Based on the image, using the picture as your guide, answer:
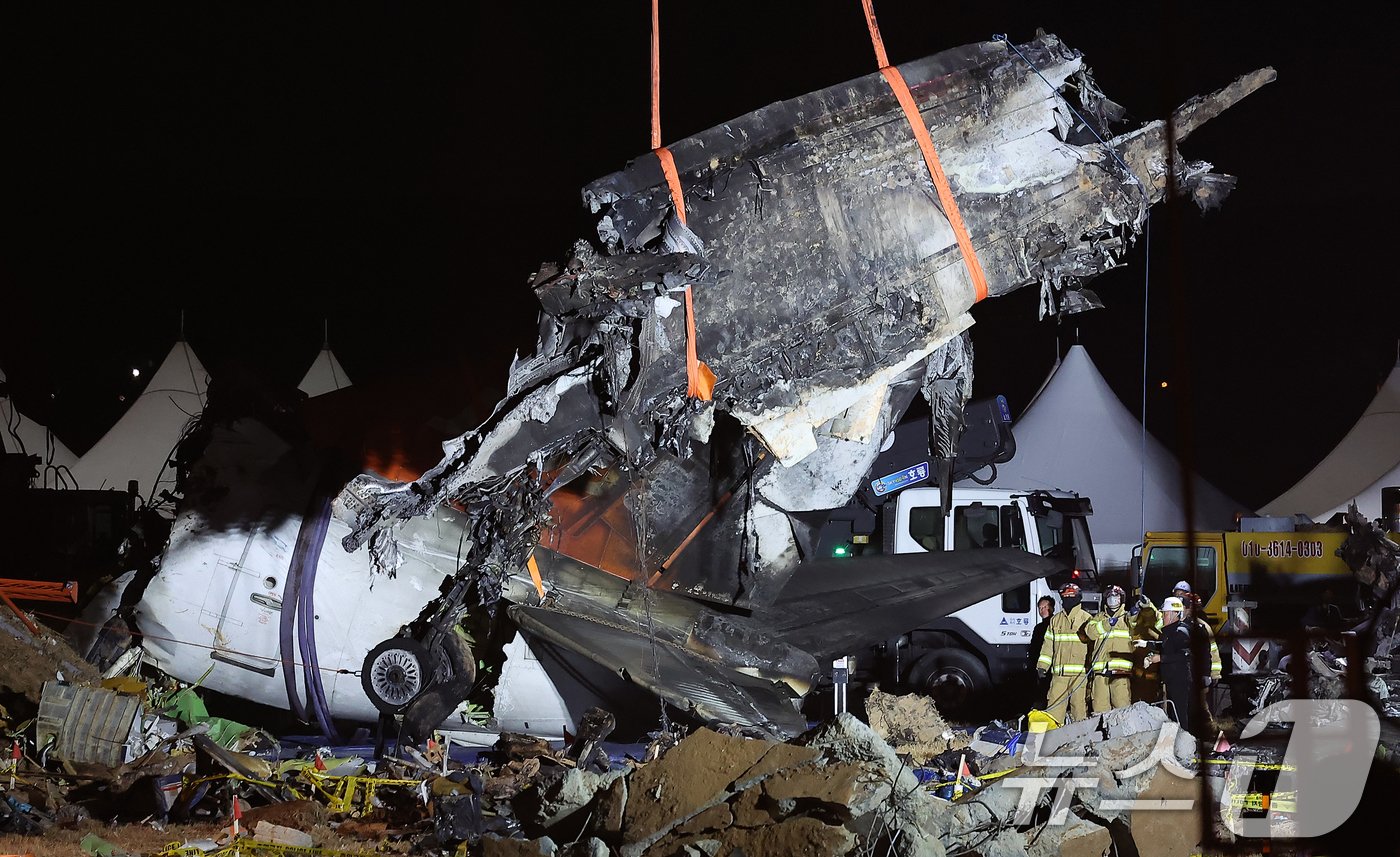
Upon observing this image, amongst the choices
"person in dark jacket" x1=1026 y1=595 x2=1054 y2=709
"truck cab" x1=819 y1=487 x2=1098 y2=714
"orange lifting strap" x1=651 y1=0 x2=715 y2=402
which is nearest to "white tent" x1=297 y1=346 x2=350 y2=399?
"truck cab" x1=819 y1=487 x2=1098 y2=714

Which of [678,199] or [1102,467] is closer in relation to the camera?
[678,199]

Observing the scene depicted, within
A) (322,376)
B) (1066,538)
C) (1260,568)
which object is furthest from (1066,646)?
(322,376)

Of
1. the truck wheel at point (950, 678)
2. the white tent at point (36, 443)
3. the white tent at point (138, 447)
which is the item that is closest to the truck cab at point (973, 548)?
the truck wheel at point (950, 678)

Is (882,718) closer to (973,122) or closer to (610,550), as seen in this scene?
(610,550)

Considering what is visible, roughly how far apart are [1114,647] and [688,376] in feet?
17.5

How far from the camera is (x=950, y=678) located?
36.5 feet

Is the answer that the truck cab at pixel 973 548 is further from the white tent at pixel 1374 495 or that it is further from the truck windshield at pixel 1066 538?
the white tent at pixel 1374 495

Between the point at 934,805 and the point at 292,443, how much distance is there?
569cm

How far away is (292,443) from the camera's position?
28.1 feet

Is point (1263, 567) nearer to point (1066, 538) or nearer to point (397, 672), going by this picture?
point (1066, 538)

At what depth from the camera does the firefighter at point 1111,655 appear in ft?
31.0

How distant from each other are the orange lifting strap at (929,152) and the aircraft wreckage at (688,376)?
49 mm

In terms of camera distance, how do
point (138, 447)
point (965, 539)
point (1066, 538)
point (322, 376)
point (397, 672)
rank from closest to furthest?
point (397, 672), point (965, 539), point (1066, 538), point (138, 447), point (322, 376)

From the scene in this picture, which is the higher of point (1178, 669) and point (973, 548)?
point (973, 548)
